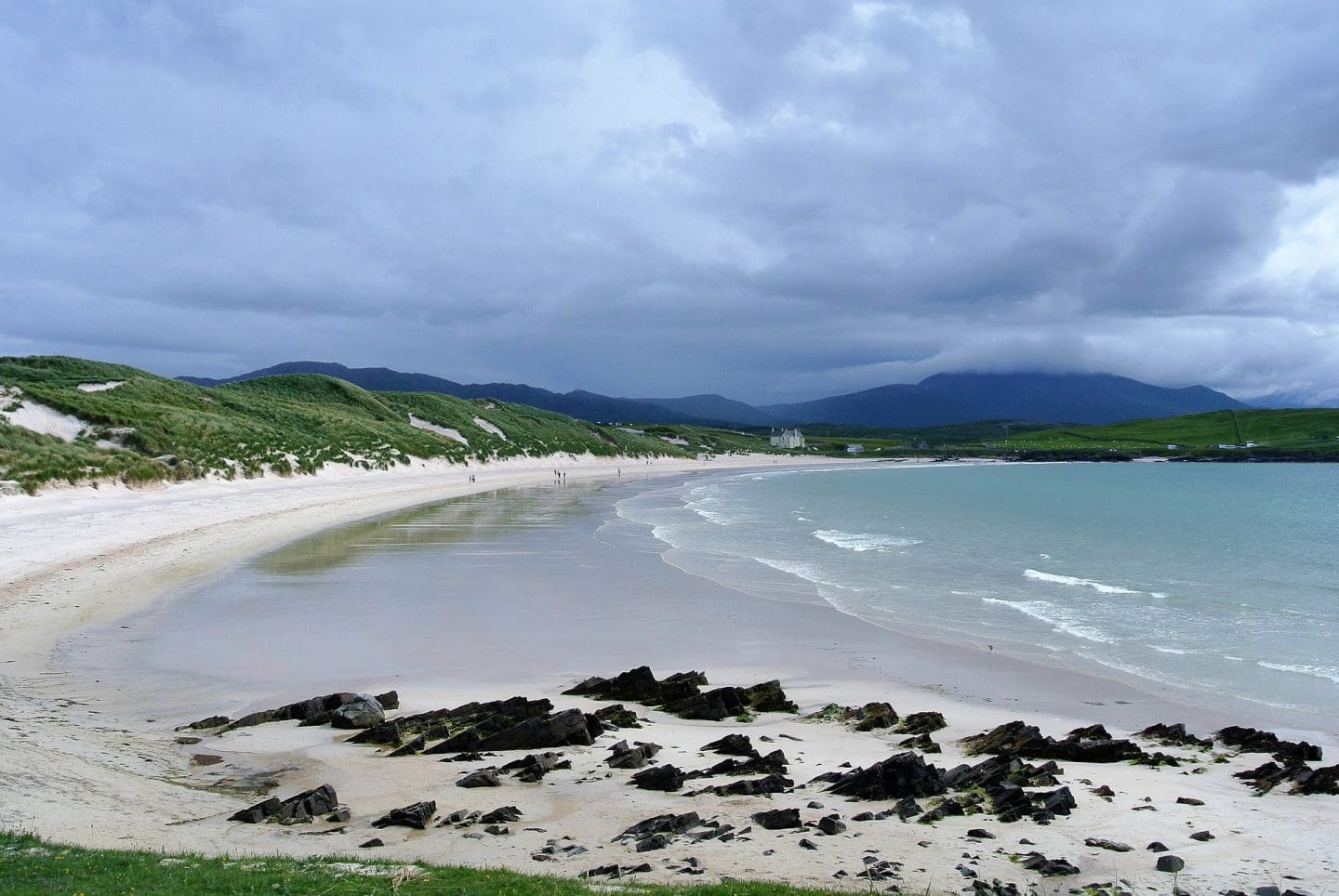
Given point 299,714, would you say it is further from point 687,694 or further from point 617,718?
point 687,694

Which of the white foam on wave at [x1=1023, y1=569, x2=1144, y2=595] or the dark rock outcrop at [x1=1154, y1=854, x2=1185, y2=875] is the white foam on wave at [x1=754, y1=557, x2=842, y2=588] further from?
the dark rock outcrop at [x1=1154, y1=854, x2=1185, y2=875]

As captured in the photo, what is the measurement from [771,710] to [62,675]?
993cm

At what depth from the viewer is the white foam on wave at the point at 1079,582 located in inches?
903

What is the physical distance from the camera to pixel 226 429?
167ft

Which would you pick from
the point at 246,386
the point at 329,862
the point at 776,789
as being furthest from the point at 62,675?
the point at 246,386

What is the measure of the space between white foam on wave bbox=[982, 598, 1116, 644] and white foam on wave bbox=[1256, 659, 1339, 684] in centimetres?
254

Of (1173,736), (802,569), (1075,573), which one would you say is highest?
(1173,736)

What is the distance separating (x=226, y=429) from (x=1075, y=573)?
4502 centimetres

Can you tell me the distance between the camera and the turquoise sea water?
15.8 meters

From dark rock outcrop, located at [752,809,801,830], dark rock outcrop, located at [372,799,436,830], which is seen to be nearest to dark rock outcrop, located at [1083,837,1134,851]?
dark rock outcrop, located at [752,809,801,830]

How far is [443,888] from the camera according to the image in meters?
6.05

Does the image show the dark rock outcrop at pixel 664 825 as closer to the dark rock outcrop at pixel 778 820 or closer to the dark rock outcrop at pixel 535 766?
the dark rock outcrop at pixel 778 820

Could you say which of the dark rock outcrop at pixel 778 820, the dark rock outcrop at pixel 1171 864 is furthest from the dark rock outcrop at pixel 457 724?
the dark rock outcrop at pixel 1171 864

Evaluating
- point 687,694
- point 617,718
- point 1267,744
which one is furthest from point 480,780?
point 1267,744
